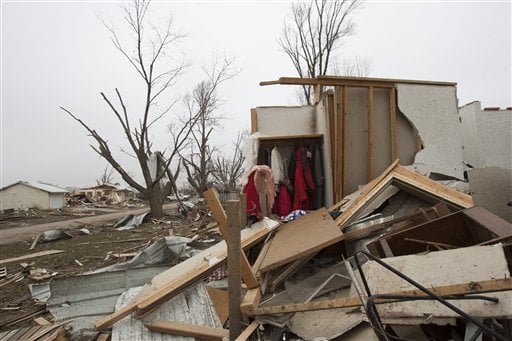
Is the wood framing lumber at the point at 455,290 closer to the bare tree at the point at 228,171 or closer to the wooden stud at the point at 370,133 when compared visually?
the wooden stud at the point at 370,133

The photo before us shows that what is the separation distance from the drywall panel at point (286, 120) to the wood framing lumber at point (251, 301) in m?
4.80

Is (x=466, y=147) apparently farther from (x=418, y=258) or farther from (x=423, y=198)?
(x=418, y=258)

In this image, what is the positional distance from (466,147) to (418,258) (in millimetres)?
7164

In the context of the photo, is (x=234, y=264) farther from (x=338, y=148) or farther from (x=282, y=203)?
(x=338, y=148)

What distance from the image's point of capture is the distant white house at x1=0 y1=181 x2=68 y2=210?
118 ft

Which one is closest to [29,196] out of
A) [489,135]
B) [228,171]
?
[228,171]

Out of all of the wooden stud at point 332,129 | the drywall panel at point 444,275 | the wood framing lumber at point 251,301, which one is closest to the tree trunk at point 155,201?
the wooden stud at point 332,129

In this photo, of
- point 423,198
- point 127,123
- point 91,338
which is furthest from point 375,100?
point 127,123

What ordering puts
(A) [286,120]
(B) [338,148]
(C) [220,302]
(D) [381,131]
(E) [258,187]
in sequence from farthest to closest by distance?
1. (A) [286,120]
2. (D) [381,131]
3. (B) [338,148]
4. (E) [258,187]
5. (C) [220,302]

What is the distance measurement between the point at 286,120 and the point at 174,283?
5.16 m

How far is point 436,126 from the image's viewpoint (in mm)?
6711

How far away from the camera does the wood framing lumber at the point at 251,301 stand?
3.09 metres

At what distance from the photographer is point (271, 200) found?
6.35 metres

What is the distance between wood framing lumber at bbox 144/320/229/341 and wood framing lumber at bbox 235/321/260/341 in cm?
41
